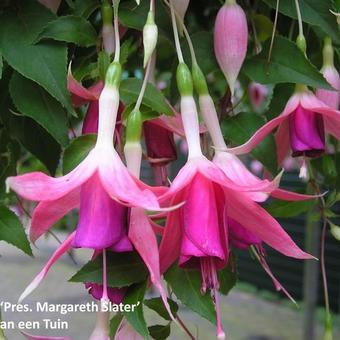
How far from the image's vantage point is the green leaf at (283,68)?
422mm

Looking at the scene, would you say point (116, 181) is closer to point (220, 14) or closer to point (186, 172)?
point (186, 172)

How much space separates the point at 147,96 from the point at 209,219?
0.34ft

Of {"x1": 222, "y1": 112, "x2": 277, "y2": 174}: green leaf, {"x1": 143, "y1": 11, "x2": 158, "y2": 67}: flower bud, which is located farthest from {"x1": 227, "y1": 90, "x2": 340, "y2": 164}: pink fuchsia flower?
{"x1": 143, "y1": 11, "x2": 158, "y2": 67}: flower bud

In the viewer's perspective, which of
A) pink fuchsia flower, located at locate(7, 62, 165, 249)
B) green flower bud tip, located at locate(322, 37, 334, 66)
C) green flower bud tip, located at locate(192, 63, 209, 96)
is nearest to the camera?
pink fuchsia flower, located at locate(7, 62, 165, 249)

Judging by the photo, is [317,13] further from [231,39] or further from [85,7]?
[85,7]

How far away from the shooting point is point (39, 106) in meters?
0.44

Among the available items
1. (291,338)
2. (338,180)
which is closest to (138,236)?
(338,180)

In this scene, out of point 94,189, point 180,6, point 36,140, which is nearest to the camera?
point 94,189

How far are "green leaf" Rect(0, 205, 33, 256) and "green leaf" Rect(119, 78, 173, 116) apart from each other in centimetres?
15

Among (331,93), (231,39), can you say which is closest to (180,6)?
(231,39)

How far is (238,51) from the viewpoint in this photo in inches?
17.0

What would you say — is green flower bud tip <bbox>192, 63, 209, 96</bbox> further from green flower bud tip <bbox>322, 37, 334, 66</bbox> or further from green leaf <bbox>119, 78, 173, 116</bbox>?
green flower bud tip <bbox>322, 37, 334, 66</bbox>

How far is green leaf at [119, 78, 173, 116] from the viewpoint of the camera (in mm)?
375

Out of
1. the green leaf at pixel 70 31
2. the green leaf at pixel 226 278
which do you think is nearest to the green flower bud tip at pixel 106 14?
the green leaf at pixel 70 31
